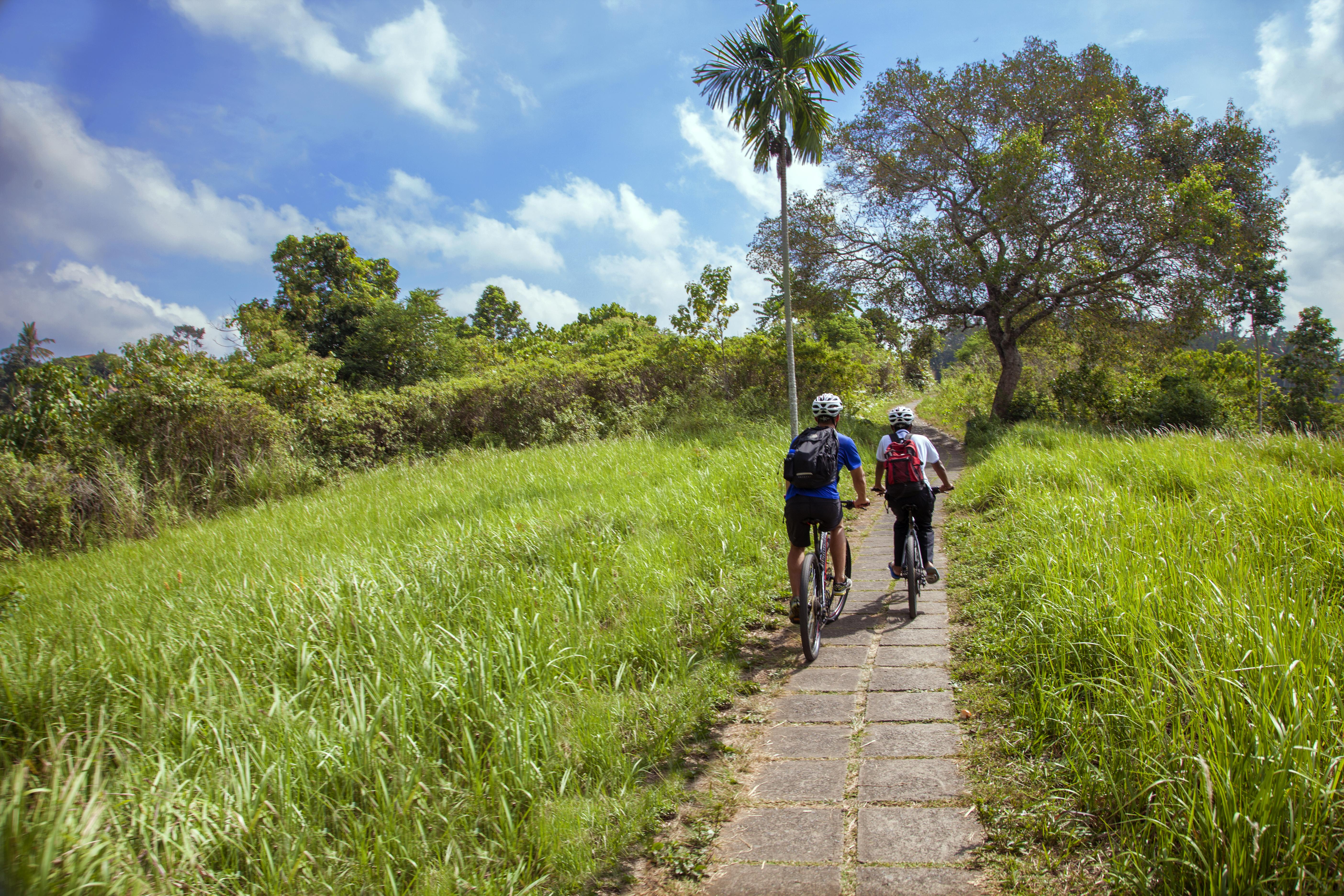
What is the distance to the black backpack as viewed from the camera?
4.13 metres

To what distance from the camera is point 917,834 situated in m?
2.37

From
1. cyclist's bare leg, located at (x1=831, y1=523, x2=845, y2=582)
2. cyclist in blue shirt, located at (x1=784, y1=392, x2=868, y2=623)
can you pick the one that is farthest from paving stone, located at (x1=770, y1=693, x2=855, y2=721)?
cyclist's bare leg, located at (x1=831, y1=523, x2=845, y2=582)

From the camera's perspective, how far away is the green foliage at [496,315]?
196ft

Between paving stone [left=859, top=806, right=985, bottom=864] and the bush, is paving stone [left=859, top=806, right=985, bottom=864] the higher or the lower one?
the lower one

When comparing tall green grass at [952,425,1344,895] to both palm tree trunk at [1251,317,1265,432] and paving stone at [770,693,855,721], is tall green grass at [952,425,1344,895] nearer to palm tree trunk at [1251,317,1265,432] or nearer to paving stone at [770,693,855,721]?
paving stone at [770,693,855,721]

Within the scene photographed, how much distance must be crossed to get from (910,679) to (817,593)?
846 millimetres

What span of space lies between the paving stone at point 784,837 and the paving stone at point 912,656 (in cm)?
149

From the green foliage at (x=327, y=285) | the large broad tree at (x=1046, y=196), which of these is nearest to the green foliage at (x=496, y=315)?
the green foliage at (x=327, y=285)

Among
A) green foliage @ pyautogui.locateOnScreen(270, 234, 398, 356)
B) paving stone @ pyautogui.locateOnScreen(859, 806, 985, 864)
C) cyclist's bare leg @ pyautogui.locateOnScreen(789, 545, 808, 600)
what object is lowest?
paving stone @ pyautogui.locateOnScreen(859, 806, 985, 864)

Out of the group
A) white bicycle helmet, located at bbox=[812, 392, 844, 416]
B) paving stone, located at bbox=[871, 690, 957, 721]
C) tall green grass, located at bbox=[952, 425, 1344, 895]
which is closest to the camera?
tall green grass, located at bbox=[952, 425, 1344, 895]

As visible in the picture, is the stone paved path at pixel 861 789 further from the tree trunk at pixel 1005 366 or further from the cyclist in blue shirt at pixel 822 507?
the tree trunk at pixel 1005 366

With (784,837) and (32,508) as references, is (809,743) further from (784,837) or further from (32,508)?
(32,508)

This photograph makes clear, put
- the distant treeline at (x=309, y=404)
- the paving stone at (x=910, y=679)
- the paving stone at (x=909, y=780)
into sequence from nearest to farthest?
the paving stone at (x=909, y=780)
the paving stone at (x=910, y=679)
the distant treeline at (x=309, y=404)

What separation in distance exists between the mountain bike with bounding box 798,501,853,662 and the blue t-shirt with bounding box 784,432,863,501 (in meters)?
0.18
